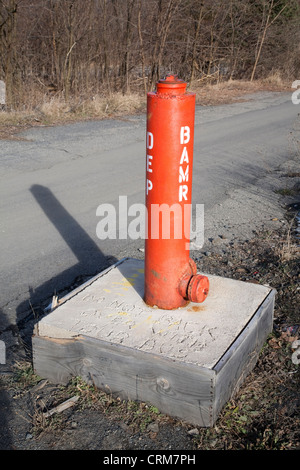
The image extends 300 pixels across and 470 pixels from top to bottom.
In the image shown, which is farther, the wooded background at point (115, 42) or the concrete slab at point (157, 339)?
the wooded background at point (115, 42)

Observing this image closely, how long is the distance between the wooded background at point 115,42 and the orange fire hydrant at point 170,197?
11657mm

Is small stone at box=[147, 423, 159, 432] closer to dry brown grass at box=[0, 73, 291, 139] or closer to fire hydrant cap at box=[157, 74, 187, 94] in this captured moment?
fire hydrant cap at box=[157, 74, 187, 94]

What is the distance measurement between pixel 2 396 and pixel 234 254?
3.14 m

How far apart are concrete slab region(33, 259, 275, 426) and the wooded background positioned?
11.6 meters

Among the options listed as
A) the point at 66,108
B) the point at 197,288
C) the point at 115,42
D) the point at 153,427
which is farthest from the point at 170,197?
the point at 115,42

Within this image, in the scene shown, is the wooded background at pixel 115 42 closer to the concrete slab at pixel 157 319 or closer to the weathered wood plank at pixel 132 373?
the concrete slab at pixel 157 319

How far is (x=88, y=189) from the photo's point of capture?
7.74 meters

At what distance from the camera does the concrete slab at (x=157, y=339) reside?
3.05 m

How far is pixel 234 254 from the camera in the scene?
5.61m

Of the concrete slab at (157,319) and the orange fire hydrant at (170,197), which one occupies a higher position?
the orange fire hydrant at (170,197)

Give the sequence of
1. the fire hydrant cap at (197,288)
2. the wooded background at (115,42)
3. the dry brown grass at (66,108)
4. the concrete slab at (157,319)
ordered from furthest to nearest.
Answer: the wooded background at (115,42)
the dry brown grass at (66,108)
the fire hydrant cap at (197,288)
the concrete slab at (157,319)

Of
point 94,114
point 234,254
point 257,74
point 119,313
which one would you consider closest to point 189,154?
point 119,313

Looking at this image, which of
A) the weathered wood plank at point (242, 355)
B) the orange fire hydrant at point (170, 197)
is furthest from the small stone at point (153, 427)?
the orange fire hydrant at point (170, 197)

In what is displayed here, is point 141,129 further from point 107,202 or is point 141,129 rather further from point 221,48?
point 221,48
